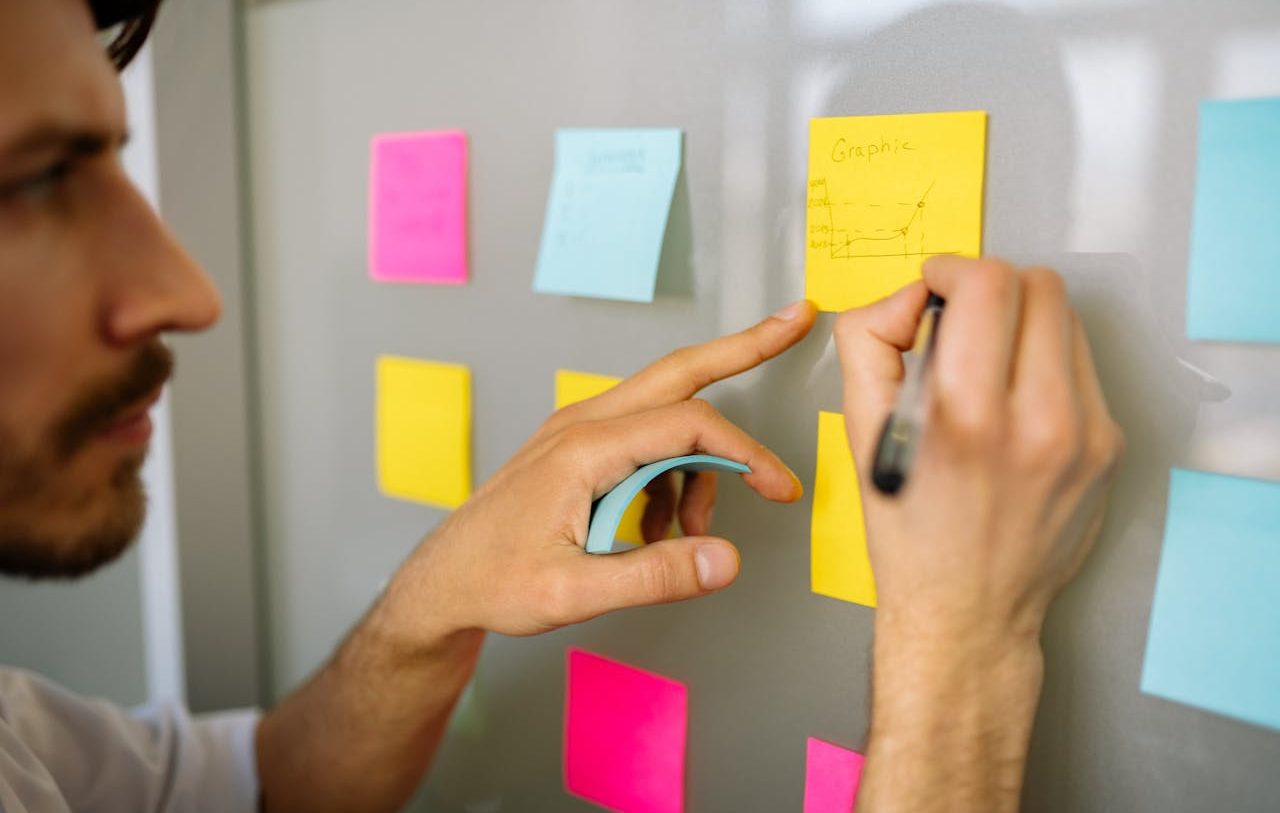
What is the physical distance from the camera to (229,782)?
84 centimetres

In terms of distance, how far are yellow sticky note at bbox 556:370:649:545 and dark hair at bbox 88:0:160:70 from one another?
43 centimetres

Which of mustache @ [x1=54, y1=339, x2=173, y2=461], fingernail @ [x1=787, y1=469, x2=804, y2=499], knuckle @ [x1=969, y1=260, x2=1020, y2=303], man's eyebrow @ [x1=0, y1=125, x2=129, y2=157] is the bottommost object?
fingernail @ [x1=787, y1=469, x2=804, y2=499]

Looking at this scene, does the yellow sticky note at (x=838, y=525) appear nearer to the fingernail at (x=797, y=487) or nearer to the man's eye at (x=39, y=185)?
the fingernail at (x=797, y=487)

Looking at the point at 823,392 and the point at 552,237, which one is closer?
the point at 823,392

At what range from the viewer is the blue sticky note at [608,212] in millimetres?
664

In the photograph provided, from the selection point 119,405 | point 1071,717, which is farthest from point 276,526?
point 1071,717

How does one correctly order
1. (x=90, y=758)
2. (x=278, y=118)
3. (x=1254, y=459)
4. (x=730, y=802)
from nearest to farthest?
(x=1254, y=459), (x=730, y=802), (x=90, y=758), (x=278, y=118)

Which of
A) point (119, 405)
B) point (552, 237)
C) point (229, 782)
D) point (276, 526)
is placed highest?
point (552, 237)

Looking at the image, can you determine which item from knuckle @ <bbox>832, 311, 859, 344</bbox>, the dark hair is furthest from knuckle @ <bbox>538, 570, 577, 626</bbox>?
the dark hair

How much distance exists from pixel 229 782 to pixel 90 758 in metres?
0.11

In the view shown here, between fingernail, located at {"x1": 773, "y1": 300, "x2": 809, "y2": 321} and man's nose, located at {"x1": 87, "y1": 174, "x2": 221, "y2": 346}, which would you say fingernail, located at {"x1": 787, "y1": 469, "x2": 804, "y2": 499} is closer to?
fingernail, located at {"x1": 773, "y1": 300, "x2": 809, "y2": 321}

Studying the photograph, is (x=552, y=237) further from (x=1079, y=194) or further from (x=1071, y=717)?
(x=1071, y=717)

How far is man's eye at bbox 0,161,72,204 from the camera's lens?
581mm

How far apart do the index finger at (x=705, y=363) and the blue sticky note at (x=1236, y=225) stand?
0.69 ft
